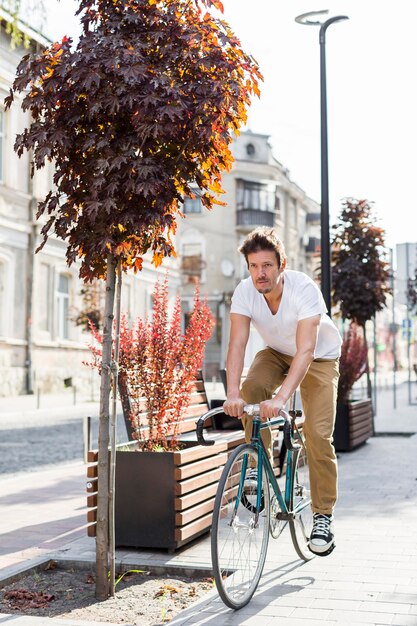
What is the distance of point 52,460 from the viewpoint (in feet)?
40.6

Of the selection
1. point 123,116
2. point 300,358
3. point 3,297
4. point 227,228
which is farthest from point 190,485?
point 227,228

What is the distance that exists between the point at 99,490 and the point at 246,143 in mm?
51994

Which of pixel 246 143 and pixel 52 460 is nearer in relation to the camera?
pixel 52 460

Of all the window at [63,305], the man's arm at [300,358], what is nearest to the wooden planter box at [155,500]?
the man's arm at [300,358]

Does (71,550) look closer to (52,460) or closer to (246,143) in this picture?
(52,460)

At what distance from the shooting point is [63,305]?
102 ft

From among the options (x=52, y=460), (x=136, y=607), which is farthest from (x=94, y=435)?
(x=136, y=607)

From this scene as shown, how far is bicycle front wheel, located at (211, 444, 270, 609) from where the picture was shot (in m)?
4.34

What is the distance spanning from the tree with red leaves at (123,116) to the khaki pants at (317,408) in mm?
849

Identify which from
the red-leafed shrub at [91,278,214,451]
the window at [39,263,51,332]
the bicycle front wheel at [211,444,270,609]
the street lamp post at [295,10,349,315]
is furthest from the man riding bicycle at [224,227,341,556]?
the window at [39,263,51,332]

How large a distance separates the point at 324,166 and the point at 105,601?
8149 millimetres

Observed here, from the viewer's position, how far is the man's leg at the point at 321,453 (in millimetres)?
5266

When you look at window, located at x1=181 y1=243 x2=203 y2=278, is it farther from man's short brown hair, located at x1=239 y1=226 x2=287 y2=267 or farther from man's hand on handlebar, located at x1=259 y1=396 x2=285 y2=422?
man's hand on handlebar, located at x1=259 y1=396 x2=285 y2=422

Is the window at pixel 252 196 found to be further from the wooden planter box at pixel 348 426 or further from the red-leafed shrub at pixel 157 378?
the red-leafed shrub at pixel 157 378
